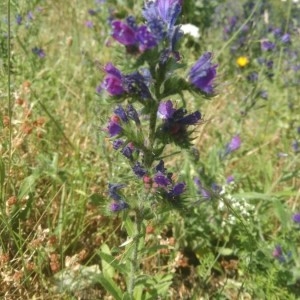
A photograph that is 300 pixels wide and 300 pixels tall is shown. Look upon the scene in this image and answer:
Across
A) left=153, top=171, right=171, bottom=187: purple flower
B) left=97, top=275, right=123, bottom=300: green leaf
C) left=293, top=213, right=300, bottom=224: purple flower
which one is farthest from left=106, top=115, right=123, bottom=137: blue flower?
left=293, top=213, right=300, bottom=224: purple flower

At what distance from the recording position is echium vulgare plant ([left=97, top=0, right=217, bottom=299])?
5.32ft

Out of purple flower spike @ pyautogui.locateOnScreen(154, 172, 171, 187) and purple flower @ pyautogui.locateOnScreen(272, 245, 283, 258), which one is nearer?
purple flower spike @ pyautogui.locateOnScreen(154, 172, 171, 187)

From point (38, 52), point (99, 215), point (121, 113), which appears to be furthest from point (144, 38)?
point (38, 52)

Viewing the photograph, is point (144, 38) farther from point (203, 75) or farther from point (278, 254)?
point (278, 254)

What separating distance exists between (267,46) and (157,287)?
3.06 m

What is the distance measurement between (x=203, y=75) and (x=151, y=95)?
219 millimetres

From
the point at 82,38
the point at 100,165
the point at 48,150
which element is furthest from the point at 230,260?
the point at 82,38

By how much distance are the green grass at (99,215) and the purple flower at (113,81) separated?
0.06 m

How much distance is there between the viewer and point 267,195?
10.3 ft

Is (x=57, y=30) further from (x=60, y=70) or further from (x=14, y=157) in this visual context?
(x=14, y=157)

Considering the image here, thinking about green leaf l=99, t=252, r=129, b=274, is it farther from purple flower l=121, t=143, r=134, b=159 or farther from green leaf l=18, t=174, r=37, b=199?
green leaf l=18, t=174, r=37, b=199

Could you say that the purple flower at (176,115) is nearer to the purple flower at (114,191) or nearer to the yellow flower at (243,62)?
the purple flower at (114,191)

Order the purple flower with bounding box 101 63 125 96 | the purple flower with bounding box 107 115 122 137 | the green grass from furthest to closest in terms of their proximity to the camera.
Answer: the green grass
the purple flower with bounding box 107 115 122 137
the purple flower with bounding box 101 63 125 96

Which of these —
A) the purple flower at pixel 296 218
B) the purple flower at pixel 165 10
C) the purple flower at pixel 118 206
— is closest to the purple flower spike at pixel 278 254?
the purple flower at pixel 296 218
